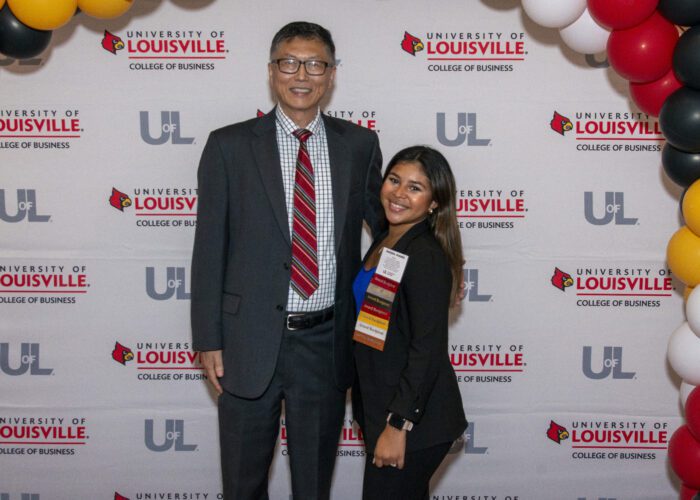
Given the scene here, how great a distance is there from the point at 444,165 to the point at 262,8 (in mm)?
1234

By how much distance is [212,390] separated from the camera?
3369 mm

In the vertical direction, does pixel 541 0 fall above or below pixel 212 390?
above

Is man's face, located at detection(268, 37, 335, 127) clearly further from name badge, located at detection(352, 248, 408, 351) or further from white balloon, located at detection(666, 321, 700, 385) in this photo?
white balloon, located at detection(666, 321, 700, 385)

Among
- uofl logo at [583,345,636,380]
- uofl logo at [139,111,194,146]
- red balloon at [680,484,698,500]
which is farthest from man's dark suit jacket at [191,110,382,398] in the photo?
uofl logo at [583,345,636,380]

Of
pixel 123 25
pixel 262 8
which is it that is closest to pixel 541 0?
pixel 262 8

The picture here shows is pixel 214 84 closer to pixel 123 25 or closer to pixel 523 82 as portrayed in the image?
pixel 123 25

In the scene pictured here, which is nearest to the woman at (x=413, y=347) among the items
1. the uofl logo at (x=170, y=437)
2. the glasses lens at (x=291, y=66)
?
the glasses lens at (x=291, y=66)

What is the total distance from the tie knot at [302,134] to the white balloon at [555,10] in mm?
813

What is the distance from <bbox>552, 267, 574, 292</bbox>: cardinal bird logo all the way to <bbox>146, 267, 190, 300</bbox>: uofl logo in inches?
60.2

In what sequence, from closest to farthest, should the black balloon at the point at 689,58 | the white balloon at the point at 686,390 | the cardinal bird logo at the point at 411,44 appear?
the black balloon at the point at 689,58, the white balloon at the point at 686,390, the cardinal bird logo at the point at 411,44

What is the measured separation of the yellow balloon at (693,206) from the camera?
2.20 meters

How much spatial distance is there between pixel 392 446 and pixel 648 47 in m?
1.36

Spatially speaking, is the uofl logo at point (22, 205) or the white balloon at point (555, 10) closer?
the white balloon at point (555, 10)

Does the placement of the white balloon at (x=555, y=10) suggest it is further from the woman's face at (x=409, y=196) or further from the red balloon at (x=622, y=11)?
the woman's face at (x=409, y=196)
